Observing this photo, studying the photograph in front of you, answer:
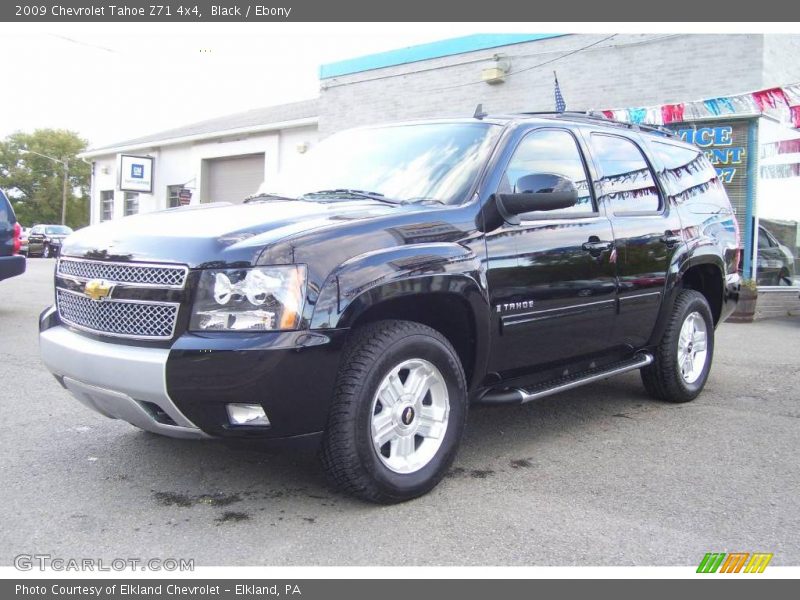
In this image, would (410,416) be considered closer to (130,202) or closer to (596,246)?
(596,246)

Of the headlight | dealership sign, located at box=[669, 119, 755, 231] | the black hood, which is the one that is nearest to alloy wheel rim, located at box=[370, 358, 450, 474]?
the headlight

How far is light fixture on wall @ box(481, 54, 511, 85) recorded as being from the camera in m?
15.6

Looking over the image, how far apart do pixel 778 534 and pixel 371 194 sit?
2.58m

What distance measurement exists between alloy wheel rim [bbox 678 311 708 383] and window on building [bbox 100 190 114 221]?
3368 cm

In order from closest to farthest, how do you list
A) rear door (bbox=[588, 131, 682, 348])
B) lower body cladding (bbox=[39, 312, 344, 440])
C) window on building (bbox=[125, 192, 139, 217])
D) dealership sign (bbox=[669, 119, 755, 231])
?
lower body cladding (bbox=[39, 312, 344, 440]) < rear door (bbox=[588, 131, 682, 348]) < dealership sign (bbox=[669, 119, 755, 231]) < window on building (bbox=[125, 192, 139, 217])

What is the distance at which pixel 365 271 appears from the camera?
337 centimetres

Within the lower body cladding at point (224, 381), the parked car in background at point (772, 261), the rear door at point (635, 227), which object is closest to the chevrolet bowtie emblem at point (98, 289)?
the lower body cladding at point (224, 381)

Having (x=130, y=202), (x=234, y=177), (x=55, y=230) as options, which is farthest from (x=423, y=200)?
(x=55, y=230)

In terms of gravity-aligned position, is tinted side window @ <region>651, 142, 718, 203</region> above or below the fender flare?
above

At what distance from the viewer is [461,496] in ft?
12.3

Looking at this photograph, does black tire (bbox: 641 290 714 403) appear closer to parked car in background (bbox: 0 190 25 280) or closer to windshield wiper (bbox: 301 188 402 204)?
windshield wiper (bbox: 301 188 402 204)

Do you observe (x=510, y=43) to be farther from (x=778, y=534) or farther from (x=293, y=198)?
(x=778, y=534)

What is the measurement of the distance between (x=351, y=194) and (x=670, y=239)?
7.93 feet

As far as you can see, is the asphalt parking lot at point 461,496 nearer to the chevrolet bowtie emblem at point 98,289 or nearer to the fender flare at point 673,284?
the fender flare at point 673,284
